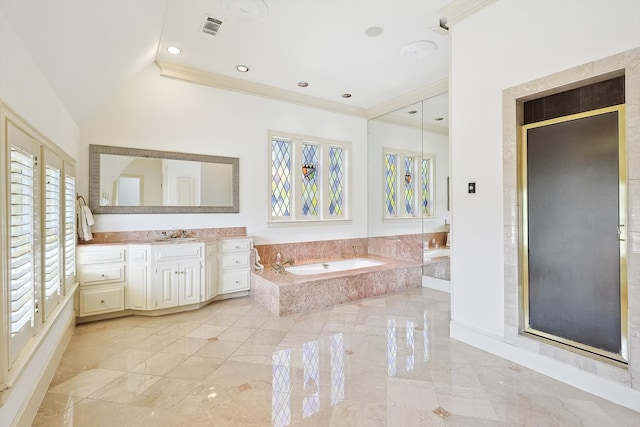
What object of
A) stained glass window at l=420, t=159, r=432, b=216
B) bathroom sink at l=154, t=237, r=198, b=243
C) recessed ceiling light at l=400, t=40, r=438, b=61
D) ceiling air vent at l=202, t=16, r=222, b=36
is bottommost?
bathroom sink at l=154, t=237, r=198, b=243

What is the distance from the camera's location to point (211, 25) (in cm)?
311

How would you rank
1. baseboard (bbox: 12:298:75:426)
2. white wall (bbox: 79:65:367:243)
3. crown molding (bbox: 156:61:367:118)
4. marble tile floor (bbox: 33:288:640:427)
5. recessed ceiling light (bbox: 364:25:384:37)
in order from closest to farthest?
baseboard (bbox: 12:298:75:426), marble tile floor (bbox: 33:288:640:427), recessed ceiling light (bbox: 364:25:384:37), white wall (bbox: 79:65:367:243), crown molding (bbox: 156:61:367:118)

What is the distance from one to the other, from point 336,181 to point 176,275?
3.08 metres

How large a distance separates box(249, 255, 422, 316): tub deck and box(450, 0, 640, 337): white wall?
1449 millimetres

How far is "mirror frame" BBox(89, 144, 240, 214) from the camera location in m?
3.58

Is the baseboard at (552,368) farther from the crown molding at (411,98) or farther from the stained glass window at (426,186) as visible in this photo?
the crown molding at (411,98)

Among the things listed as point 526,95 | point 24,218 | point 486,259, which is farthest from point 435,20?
point 24,218

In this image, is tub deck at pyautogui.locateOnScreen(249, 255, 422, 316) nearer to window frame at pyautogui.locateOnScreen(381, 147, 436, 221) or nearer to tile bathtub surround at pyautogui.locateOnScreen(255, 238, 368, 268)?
tile bathtub surround at pyautogui.locateOnScreen(255, 238, 368, 268)

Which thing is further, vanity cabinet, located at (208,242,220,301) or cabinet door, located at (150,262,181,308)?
vanity cabinet, located at (208,242,220,301)

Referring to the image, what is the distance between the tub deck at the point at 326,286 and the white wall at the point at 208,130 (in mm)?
982

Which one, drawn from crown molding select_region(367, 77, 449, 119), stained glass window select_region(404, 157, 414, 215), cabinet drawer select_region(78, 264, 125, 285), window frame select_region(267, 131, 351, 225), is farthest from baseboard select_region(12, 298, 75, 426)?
crown molding select_region(367, 77, 449, 119)

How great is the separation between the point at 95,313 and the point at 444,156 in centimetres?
510

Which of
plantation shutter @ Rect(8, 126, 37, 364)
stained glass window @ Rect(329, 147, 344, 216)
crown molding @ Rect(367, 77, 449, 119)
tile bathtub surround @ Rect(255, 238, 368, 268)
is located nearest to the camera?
plantation shutter @ Rect(8, 126, 37, 364)

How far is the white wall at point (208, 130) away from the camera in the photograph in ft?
12.2
